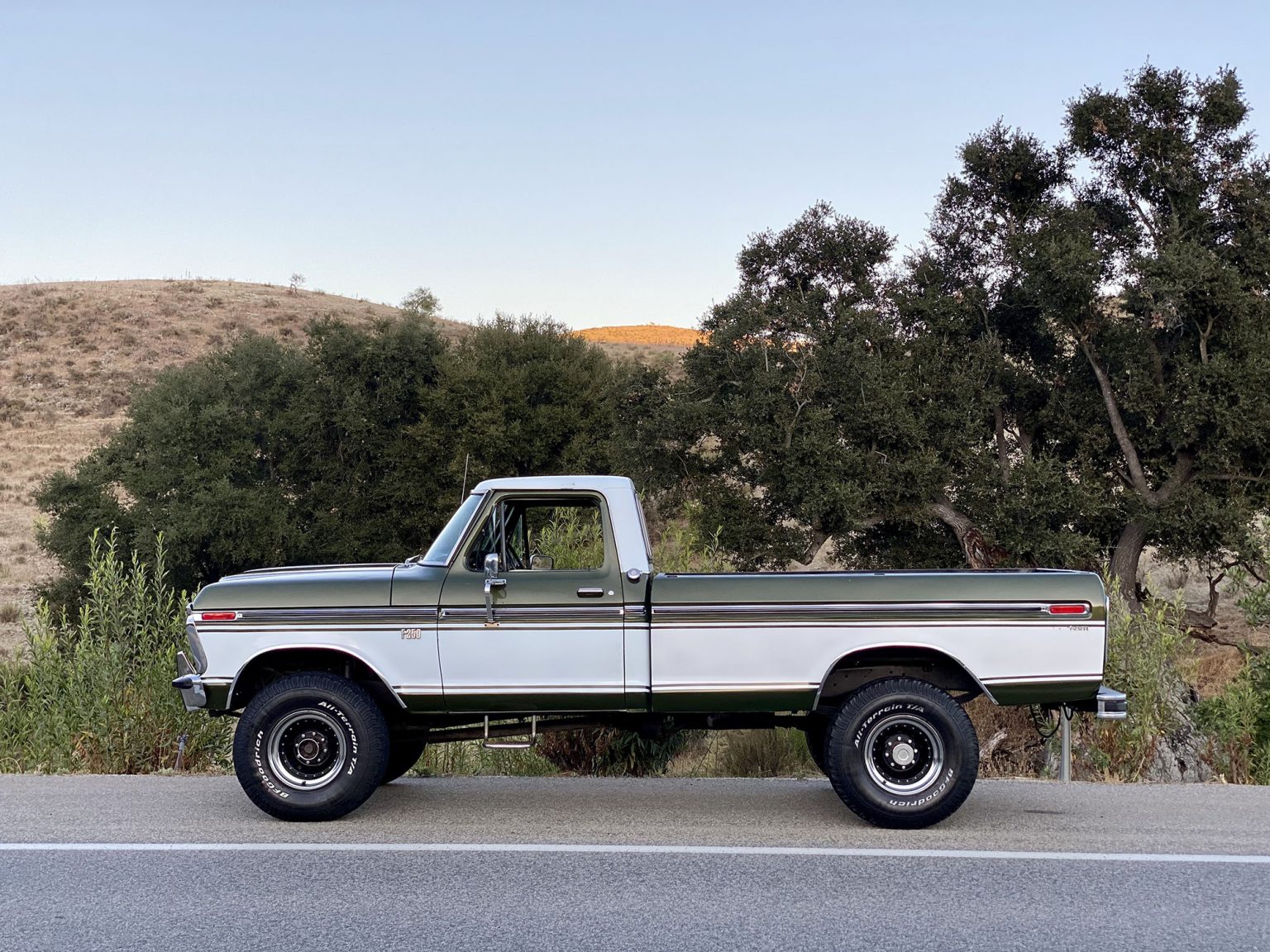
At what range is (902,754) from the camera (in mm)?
7105

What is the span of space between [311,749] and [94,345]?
257 ft

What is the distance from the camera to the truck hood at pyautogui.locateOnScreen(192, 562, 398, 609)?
734cm

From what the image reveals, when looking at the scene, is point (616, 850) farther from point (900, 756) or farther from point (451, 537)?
point (451, 537)

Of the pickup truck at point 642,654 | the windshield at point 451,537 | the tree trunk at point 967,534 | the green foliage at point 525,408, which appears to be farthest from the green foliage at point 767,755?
the green foliage at point 525,408

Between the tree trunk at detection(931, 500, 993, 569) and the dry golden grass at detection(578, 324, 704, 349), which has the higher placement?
the dry golden grass at detection(578, 324, 704, 349)

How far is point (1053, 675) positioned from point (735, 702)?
1798 mm

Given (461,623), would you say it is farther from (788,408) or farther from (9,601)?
(9,601)

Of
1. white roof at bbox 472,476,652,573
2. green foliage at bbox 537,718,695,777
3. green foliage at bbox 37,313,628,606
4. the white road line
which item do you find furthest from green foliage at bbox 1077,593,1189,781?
green foliage at bbox 37,313,628,606

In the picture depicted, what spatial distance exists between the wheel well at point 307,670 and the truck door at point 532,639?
516 mm

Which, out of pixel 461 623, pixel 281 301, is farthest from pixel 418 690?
pixel 281 301

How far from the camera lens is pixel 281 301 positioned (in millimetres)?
91375

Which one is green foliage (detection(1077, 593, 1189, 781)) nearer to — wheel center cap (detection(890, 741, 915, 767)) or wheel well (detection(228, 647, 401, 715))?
wheel center cap (detection(890, 741, 915, 767))

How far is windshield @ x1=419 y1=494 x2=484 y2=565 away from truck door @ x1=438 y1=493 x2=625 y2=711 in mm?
160

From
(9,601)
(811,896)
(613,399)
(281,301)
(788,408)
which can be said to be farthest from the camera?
(281,301)
